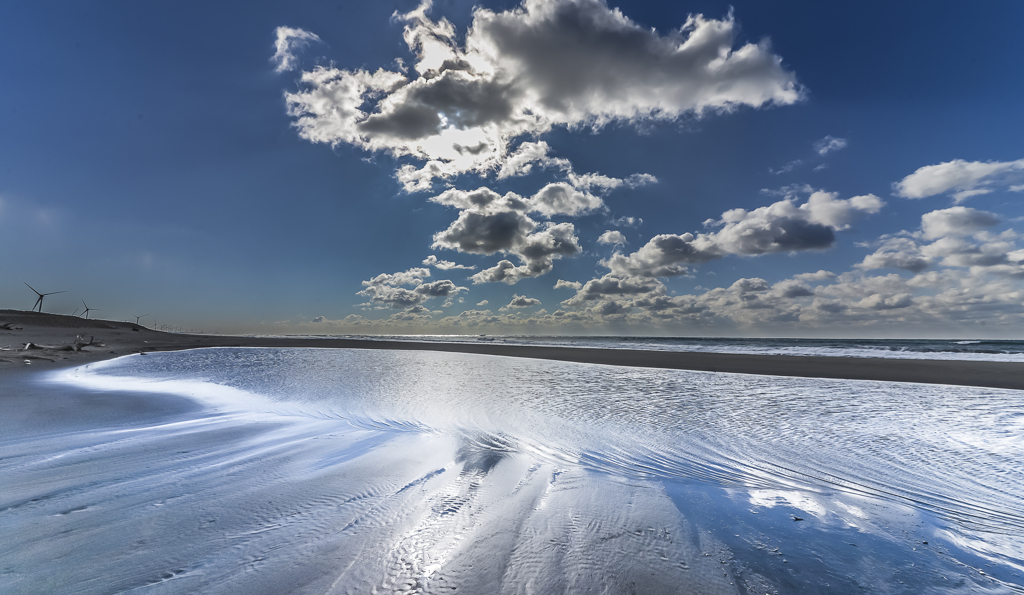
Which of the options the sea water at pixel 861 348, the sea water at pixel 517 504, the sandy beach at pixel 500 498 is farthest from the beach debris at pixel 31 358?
the sea water at pixel 861 348

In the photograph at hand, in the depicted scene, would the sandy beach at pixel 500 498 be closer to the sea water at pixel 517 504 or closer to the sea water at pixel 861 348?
the sea water at pixel 517 504

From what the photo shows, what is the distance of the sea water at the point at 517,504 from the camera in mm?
2578

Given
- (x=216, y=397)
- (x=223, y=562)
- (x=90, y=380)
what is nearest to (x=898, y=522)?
(x=223, y=562)

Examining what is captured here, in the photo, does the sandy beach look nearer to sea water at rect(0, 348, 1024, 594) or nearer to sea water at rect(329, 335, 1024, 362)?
sea water at rect(0, 348, 1024, 594)

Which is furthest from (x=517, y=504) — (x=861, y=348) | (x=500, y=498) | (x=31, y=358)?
(x=861, y=348)

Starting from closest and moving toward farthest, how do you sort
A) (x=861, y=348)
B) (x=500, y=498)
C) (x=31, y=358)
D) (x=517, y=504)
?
(x=517, y=504) < (x=500, y=498) < (x=31, y=358) < (x=861, y=348)

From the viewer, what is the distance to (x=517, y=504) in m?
3.79

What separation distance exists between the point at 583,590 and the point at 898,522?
3426mm

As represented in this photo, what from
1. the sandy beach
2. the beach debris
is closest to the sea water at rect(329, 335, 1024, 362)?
the sandy beach

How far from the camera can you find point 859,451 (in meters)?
5.90

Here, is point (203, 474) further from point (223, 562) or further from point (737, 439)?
point (737, 439)

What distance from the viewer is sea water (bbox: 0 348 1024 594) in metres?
2.58

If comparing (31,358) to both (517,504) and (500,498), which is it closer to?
(500,498)

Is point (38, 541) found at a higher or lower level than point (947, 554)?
higher
